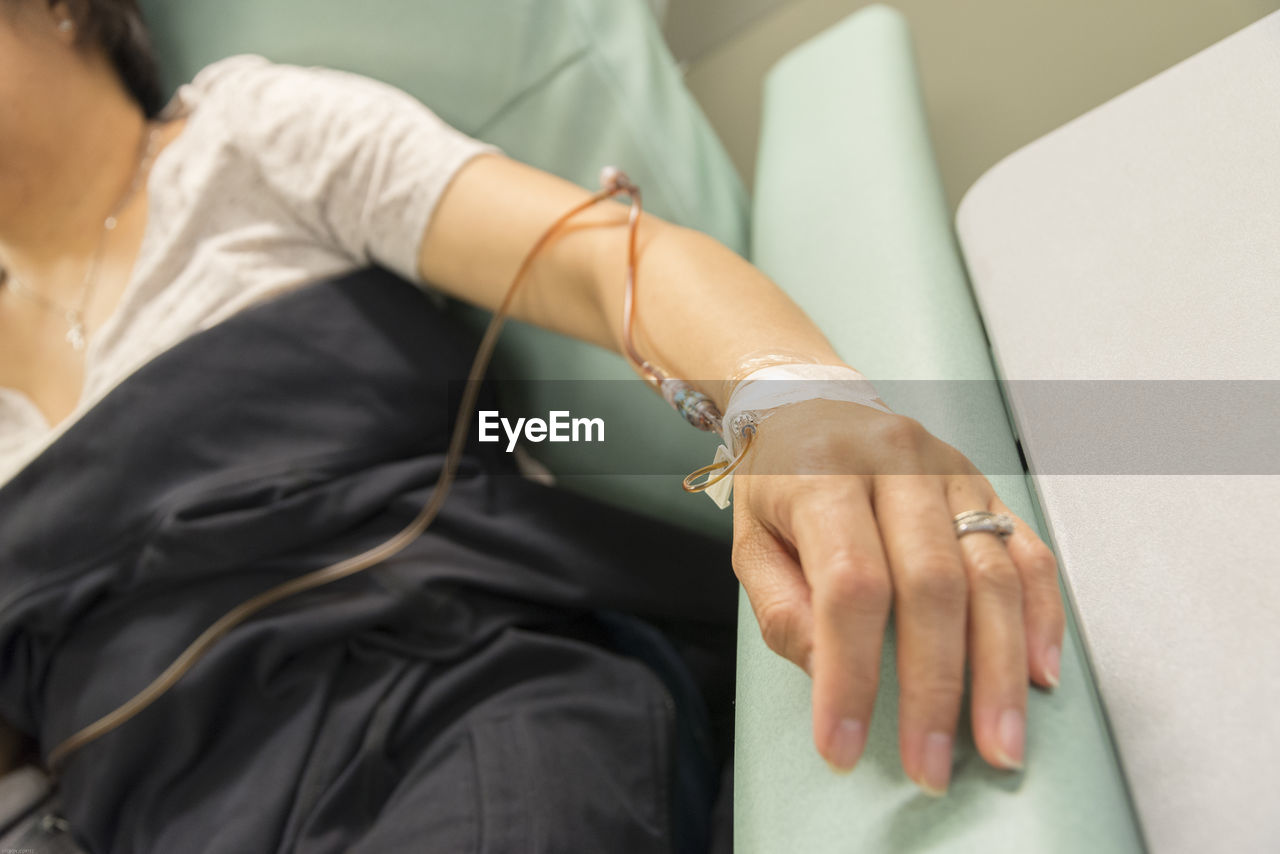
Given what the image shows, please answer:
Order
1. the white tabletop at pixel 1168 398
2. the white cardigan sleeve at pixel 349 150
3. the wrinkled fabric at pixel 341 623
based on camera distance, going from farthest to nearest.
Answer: the white cardigan sleeve at pixel 349 150, the wrinkled fabric at pixel 341 623, the white tabletop at pixel 1168 398

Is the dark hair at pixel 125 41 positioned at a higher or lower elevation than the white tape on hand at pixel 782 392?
higher

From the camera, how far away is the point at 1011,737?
1.00 ft

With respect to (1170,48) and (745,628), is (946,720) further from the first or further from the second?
(1170,48)

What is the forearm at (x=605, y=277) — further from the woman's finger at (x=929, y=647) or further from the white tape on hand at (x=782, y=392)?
the woman's finger at (x=929, y=647)

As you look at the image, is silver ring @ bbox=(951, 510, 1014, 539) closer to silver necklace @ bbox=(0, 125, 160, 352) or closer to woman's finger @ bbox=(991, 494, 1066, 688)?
woman's finger @ bbox=(991, 494, 1066, 688)

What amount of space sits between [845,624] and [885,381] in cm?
24

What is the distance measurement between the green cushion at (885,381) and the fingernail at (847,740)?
0.04 meters

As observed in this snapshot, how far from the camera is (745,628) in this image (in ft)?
1.57

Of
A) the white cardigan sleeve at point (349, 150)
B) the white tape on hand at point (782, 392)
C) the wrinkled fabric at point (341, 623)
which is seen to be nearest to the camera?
the white tape on hand at point (782, 392)

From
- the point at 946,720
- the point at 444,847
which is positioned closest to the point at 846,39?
the point at 946,720

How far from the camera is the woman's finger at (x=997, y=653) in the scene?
306 mm

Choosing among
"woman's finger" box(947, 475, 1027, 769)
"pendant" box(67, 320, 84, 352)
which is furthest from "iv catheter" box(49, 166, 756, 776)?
"pendant" box(67, 320, 84, 352)

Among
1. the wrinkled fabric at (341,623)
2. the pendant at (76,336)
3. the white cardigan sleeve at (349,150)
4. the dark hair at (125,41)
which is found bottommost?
the wrinkled fabric at (341,623)

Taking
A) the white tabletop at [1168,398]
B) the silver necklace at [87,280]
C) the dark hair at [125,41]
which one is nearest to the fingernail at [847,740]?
the white tabletop at [1168,398]
